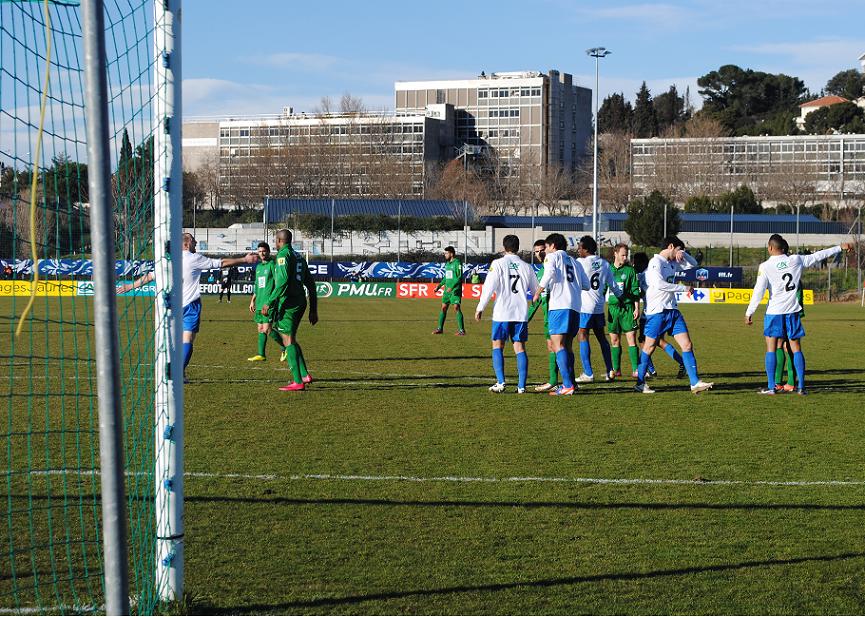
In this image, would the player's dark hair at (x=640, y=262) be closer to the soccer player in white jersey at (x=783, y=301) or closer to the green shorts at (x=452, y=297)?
the soccer player in white jersey at (x=783, y=301)

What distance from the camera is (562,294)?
12617 millimetres

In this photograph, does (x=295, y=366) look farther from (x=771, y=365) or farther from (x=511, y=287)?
(x=771, y=365)

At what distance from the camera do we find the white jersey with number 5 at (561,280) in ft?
41.2

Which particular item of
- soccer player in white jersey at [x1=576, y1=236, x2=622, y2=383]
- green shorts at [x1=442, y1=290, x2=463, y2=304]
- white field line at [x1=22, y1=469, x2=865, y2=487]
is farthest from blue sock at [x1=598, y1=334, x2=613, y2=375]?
green shorts at [x1=442, y1=290, x2=463, y2=304]

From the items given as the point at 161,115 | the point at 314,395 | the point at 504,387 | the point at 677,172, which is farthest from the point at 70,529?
the point at 677,172

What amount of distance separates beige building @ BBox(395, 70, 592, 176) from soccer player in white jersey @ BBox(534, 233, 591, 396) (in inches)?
4547

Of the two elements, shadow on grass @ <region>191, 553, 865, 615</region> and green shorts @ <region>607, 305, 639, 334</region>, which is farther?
green shorts @ <region>607, 305, 639, 334</region>

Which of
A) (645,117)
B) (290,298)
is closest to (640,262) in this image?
(290,298)

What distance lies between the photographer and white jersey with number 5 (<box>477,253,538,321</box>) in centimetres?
1275

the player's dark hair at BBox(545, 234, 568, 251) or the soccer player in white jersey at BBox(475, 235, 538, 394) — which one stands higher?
the player's dark hair at BBox(545, 234, 568, 251)

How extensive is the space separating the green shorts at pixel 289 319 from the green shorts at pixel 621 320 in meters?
4.63

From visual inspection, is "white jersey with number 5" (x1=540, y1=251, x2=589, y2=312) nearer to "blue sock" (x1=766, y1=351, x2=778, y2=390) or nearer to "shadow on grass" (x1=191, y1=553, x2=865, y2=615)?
"blue sock" (x1=766, y1=351, x2=778, y2=390)

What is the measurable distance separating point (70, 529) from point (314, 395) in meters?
6.44

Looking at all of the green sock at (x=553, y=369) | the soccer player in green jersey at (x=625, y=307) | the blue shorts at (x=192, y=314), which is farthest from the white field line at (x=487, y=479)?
the soccer player in green jersey at (x=625, y=307)
